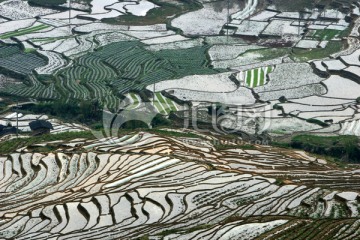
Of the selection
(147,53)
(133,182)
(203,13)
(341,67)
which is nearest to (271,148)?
(133,182)

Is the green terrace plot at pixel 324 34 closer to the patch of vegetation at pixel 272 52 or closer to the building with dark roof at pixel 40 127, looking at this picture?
the patch of vegetation at pixel 272 52

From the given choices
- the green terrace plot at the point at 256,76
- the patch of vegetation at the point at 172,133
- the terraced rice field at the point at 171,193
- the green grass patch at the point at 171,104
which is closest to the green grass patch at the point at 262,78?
the green terrace plot at the point at 256,76

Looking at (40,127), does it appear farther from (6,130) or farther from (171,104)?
(171,104)

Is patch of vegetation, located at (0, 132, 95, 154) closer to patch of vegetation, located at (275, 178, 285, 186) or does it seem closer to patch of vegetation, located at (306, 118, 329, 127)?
patch of vegetation, located at (275, 178, 285, 186)

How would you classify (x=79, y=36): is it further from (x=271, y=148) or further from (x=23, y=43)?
(x=271, y=148)

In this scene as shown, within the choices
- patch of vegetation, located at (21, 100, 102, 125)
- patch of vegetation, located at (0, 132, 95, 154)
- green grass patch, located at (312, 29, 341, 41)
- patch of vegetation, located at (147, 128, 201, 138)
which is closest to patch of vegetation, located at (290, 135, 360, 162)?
patch of vegetation, located at (147, 128, 201, 138)
